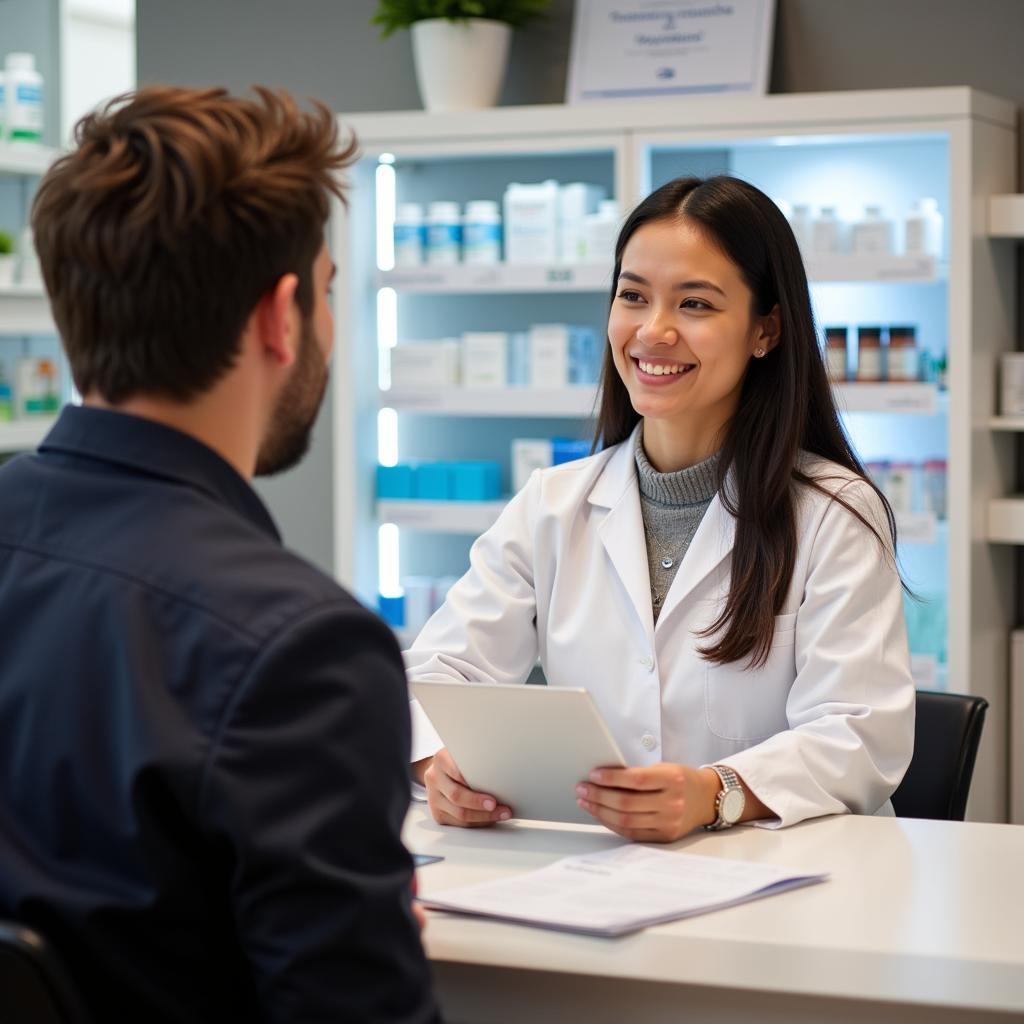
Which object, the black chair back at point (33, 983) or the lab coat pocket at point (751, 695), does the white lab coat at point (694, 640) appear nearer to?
the lab coat pocket at point (751, 695)

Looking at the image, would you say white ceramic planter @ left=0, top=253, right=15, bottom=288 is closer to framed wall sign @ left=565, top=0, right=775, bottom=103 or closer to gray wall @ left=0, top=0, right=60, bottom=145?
gray wall @ left=0, top=0, right=60, bottom=145

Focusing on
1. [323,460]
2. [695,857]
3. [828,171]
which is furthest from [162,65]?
[695,857]

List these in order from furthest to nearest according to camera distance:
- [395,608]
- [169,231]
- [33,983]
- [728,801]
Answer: [395,608], [728,801], [169,231], [33,983]

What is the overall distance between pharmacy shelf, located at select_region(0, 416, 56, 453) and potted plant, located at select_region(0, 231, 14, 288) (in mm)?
424

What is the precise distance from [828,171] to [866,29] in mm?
431

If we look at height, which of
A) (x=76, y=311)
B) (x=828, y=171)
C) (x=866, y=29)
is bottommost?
(x=76, y=311)

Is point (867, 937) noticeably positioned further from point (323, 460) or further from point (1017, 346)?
point (323, 460)

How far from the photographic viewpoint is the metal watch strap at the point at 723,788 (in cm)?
172

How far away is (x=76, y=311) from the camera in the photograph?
1.11 metres

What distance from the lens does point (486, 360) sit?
168 inches

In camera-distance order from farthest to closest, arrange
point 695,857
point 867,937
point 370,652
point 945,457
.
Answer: point 945,457 < point 695,857 < point 867,937 < point 370,652

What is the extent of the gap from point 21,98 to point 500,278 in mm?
1599

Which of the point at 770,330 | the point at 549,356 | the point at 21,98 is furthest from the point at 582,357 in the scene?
the point at 770,330

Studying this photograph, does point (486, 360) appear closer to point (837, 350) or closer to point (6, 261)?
point (837, 350)
